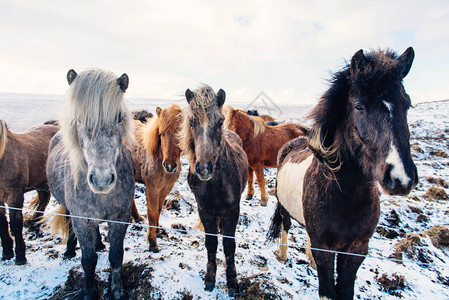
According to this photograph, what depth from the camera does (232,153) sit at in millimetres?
3203

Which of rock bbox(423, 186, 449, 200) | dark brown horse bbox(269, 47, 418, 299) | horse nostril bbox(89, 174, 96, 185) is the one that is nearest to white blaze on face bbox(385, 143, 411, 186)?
dark brown horse bbox(269, 47, 418, 299)

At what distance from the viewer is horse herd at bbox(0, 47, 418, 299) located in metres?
1.50

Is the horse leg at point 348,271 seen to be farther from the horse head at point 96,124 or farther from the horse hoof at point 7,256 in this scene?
the horse hoof at point 7,256

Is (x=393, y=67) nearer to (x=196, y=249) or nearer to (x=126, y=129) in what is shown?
(x=126, y=129)

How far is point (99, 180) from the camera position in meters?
1.92

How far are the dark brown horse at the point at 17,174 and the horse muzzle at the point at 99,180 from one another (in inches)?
99.8

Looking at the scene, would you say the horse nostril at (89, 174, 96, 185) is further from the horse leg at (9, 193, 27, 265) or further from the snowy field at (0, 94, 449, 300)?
the horse leg at (9, 193, 27, 265)

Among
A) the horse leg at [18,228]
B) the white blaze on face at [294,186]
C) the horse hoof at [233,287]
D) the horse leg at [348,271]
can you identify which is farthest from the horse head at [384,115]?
the horse leg at [18,228]

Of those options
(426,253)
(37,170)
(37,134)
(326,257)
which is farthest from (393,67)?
(37,134)

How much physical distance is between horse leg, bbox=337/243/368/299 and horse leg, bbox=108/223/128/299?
2.28 metres

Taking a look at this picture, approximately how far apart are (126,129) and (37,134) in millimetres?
3383

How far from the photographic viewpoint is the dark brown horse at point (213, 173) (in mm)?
2672

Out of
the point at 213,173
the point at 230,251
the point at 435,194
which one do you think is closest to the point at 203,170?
the point at 213,173

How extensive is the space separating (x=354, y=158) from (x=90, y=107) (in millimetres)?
2330
